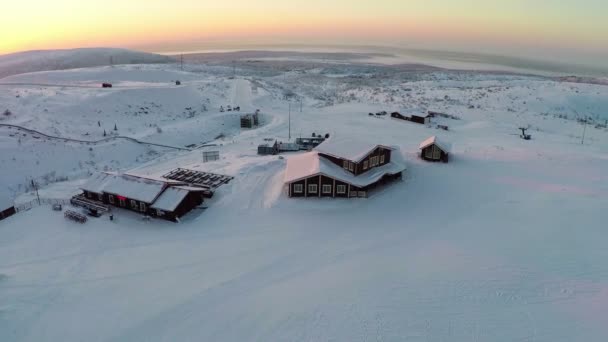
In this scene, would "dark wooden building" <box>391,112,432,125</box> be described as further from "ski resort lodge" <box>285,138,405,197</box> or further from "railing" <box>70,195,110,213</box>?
"railing" <box>70,195,110,213</box>

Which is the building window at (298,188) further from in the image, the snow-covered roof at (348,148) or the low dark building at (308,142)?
the low dark building at (308,142)

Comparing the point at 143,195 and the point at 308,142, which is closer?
the point at 143,195

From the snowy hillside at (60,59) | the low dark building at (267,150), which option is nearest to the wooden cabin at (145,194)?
the low dark building at (267,150)

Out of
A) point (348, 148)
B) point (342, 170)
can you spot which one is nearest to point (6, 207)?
point (342, 170)

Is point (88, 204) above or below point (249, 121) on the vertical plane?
below

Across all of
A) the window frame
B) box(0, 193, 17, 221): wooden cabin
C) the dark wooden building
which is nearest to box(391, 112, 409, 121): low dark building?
the dark wooden building

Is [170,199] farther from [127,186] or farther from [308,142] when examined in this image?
[308,142]

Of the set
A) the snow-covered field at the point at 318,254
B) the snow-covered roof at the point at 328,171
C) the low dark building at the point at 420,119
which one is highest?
the low dark building at the point at 420,119
